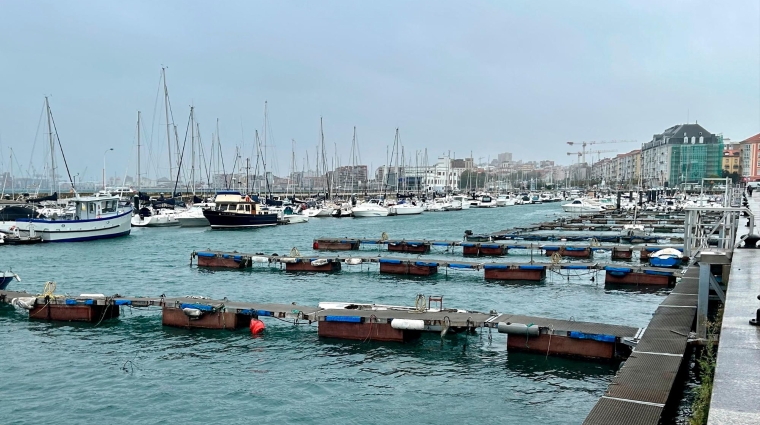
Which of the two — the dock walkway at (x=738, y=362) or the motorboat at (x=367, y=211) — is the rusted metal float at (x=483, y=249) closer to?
the dock walkway at (x=738, y=362)

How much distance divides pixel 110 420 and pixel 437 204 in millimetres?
114833

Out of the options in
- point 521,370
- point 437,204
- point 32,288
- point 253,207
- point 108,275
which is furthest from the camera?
point 437,204

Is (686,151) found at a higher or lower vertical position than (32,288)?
higher

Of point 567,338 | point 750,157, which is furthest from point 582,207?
point 567,338

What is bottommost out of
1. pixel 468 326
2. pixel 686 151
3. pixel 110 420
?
pixel 110 420

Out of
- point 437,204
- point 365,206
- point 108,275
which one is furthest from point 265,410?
point 437,204

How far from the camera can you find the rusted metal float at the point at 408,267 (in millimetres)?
36812

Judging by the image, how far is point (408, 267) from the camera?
122 ft

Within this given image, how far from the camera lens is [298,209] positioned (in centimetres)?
10219

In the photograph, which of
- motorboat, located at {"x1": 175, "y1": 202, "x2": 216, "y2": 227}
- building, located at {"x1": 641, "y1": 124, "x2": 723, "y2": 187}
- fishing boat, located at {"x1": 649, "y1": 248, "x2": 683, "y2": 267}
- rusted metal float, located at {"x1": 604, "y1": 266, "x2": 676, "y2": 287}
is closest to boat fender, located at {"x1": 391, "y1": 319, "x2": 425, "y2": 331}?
rusted metal float, located at {"x1": 604, "y1": 266, "x2": 676, "y2": 287}

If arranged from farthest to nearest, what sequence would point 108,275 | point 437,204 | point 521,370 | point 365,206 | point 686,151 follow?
point 686,151 < point 437,204 < point 365,206 < point 108,275 < point 521,370

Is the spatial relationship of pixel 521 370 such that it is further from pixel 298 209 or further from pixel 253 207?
pixel 298 209

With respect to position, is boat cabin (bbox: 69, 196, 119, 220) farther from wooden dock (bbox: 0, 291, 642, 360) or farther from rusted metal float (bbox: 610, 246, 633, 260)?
rusted metal float (bbox: 610, 246, 633, 260)

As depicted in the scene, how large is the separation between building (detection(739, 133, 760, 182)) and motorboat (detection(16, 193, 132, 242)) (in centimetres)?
14494
